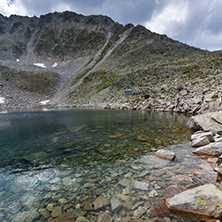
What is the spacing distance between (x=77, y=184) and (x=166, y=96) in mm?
43644

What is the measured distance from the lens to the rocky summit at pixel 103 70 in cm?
4503

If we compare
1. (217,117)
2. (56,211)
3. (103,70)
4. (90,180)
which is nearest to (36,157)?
(90,180)

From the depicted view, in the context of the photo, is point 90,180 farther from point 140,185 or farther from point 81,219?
point 140,185

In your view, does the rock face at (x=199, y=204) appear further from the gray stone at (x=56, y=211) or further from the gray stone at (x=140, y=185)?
the gray stone at (x=56, y=211)

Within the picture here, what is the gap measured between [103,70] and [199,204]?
105332 millimetres

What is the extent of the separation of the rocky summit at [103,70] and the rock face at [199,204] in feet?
96.6

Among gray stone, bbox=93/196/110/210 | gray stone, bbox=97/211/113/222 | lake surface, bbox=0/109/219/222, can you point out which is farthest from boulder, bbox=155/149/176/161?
gray stone, bbox=97/211/113/222

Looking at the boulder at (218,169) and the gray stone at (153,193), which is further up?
the boulder at (218,169)

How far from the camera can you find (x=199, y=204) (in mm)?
3707

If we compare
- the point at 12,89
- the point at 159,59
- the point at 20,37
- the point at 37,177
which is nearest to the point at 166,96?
the point at 37,177

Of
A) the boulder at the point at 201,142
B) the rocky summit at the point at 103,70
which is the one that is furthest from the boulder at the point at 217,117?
the rocky summit at the point at 103,70

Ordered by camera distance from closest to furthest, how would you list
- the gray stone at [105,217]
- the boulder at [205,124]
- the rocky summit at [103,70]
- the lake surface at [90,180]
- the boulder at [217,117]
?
the gray stone at [105,217], the lake surface at [90,180], the boulder at [205,124], the boulder at [217,117], the rocky summit at [103,70]

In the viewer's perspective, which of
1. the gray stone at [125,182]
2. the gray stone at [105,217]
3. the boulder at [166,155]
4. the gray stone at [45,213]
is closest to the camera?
the gray stone at [105,217]

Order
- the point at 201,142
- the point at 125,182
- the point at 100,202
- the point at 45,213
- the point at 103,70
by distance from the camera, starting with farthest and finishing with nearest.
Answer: the point at 103,70 → the point at 201,142 → the point at 125,182 → the point at 100,202 → the point at 45,213
